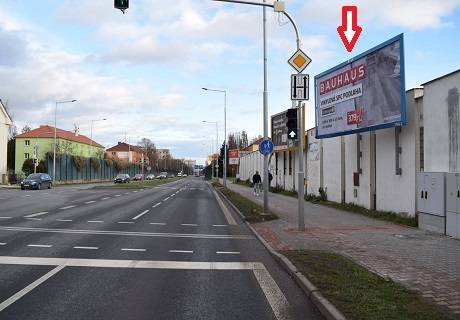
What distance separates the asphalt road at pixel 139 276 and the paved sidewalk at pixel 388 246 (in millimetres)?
1354

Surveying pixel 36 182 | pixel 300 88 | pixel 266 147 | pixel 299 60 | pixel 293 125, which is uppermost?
pixel 299 60

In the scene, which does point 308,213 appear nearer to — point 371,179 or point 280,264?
point 371,179

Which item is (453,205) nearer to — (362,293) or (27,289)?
(362,293)

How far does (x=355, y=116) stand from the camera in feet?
64.5

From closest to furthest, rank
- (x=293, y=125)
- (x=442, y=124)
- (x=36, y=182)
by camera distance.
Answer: (x=442, y=124)
(x=293, y=125)
(x=36, y=182)

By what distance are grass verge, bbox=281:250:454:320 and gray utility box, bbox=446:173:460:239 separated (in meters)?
4.53

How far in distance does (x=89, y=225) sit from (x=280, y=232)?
5.56 meters

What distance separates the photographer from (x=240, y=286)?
25.0 feet

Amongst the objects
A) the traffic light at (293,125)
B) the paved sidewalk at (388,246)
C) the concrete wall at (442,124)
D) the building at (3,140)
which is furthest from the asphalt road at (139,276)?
the building at (3,140)

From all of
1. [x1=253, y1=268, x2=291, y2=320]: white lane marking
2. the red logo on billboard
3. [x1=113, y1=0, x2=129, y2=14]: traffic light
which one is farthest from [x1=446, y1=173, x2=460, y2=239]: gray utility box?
[x1=113, y1=0, x2=129, y2=14]: traffic light

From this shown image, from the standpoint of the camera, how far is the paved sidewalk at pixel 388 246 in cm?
748

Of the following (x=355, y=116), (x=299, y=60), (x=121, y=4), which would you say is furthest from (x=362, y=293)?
(x=355, y=116)

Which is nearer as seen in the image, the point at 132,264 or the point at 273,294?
the point at 273,294

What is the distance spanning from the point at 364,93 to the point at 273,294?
13159mm
